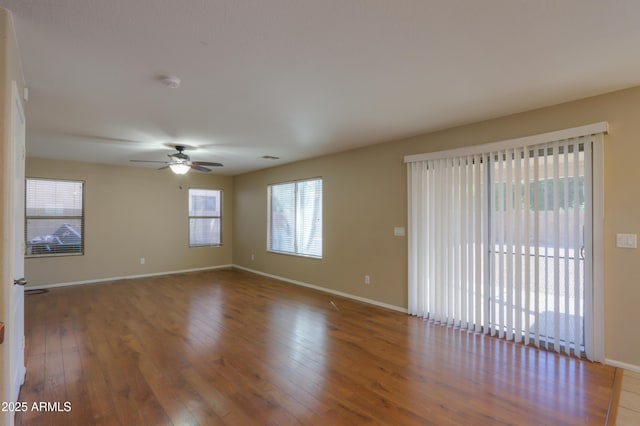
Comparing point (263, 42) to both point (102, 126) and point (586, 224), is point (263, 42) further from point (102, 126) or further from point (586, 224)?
point (586, 224)

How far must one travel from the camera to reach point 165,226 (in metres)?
7.14

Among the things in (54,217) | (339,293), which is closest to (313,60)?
(339,293)

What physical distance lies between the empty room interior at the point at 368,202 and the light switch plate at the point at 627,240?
0.02 m

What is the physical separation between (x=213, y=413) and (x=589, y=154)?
376cm

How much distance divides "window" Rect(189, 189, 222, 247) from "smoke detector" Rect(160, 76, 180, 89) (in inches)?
→ 209

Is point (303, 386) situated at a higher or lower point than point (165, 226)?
lower

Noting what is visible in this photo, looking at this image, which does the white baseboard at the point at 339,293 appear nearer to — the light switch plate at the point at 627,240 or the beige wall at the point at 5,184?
the light switch plate at the point at 627,240

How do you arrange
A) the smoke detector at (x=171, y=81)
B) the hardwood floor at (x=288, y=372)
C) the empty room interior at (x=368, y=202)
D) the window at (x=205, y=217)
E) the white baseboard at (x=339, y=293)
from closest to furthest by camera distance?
the empty room interior at (x=368, y=202) → the hardwood floor at (x=288, y=372) → the smoke detector at (x=171, y=81) → the white baseboard at (x=339, y=293) → the window at (x=205, y=217)

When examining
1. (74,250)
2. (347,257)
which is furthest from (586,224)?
(74,250)

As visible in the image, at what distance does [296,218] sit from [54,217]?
452 centimetres

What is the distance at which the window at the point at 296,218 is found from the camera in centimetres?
590

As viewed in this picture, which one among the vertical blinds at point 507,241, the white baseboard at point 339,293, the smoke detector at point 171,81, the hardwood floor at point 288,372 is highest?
the smoke detector at point 171,81

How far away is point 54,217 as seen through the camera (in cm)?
594

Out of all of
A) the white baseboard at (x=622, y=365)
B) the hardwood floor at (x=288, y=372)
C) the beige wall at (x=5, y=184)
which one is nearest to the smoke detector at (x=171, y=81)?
the beige wall at (x=5, y=184)
